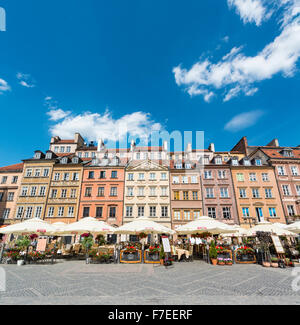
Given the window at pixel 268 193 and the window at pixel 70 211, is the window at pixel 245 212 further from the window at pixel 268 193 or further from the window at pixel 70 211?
the window at pixel 70 211

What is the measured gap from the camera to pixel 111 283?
25.4 feet

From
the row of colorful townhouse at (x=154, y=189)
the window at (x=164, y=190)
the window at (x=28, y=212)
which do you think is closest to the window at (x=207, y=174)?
the row of colorful townhouse at (x=154, y=189)

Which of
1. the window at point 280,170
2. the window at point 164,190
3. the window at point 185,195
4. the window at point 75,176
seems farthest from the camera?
the window at point 75,176

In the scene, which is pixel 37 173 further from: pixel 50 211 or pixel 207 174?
pixel 207 174

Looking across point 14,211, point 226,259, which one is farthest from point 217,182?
point 14,211

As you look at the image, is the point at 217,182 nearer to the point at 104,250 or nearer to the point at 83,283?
the point at 104,250

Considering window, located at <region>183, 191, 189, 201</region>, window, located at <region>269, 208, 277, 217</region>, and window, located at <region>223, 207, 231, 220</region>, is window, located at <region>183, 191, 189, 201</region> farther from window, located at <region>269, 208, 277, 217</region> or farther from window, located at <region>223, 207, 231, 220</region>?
window, located at <region>269, 208, 277, 217</region>

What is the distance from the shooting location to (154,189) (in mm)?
29891

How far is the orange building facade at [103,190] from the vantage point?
28.4 meters

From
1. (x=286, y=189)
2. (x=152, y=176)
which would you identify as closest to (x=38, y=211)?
(x=152, y=176)

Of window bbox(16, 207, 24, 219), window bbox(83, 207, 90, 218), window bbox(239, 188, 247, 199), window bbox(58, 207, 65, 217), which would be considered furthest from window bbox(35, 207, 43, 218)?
window bbox(239, 188, 247, 199)

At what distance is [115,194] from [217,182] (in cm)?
1582

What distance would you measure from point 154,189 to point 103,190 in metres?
7.94

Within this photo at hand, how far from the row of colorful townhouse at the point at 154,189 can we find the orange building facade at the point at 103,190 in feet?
0.46
